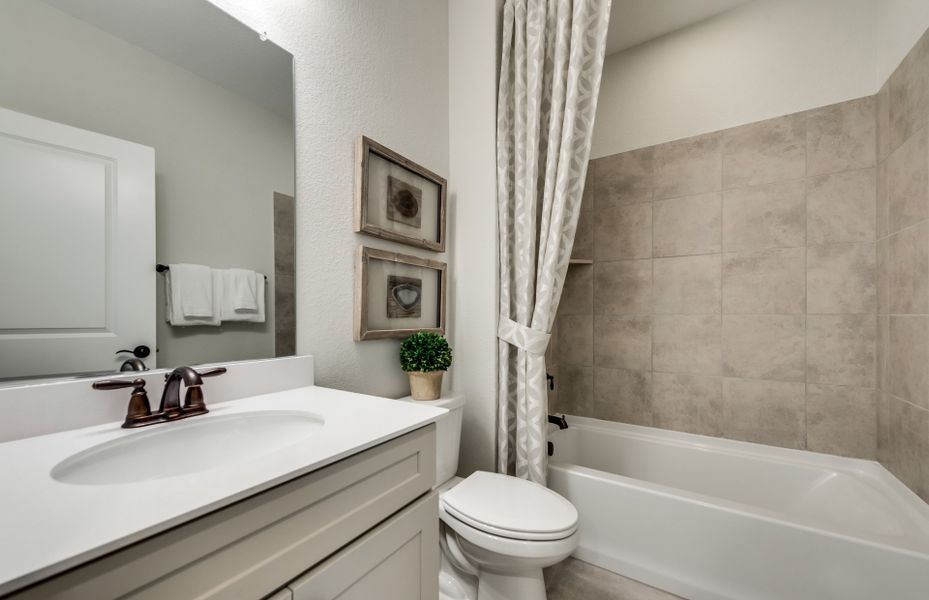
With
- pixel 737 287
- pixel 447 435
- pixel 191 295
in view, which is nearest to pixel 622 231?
pixel 737 287

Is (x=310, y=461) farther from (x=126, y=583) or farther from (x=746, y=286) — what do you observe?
(x=746, y=286)

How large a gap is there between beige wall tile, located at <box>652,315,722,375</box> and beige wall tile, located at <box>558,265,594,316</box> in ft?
1.30

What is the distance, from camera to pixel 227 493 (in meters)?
0.47

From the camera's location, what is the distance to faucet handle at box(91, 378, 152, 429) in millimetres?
732

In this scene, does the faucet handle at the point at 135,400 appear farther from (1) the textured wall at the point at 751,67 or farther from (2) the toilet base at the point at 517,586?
(1) the textured wall at the point at 751,67

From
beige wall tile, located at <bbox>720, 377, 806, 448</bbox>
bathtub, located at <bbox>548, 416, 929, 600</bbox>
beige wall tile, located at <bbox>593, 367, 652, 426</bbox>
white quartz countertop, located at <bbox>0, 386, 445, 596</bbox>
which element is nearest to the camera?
white quartz countertop, located at <bbox>0, 386, 445, 596</bbox>

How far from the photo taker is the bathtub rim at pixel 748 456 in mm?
1186

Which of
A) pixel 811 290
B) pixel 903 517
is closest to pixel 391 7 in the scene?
pixel 811 290

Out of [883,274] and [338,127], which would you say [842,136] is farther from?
[338,127]

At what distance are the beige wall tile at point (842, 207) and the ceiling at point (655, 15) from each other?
1.05 meters

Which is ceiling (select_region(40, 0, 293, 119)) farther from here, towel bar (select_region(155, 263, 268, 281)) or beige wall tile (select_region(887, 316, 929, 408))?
beige wall tile (select_region(887, 316, 929, 408))

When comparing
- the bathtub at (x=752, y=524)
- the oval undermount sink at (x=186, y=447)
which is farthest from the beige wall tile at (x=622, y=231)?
the oval undermount sink at (x=186, y=447)

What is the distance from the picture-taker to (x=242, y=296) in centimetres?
102

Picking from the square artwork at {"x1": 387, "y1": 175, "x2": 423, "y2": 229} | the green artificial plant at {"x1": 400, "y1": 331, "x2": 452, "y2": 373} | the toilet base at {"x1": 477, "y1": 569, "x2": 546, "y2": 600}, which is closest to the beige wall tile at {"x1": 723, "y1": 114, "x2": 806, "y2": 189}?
the square artwork at {"x1": 387, "y1": 175, "x2": 423, "y2": 229}
